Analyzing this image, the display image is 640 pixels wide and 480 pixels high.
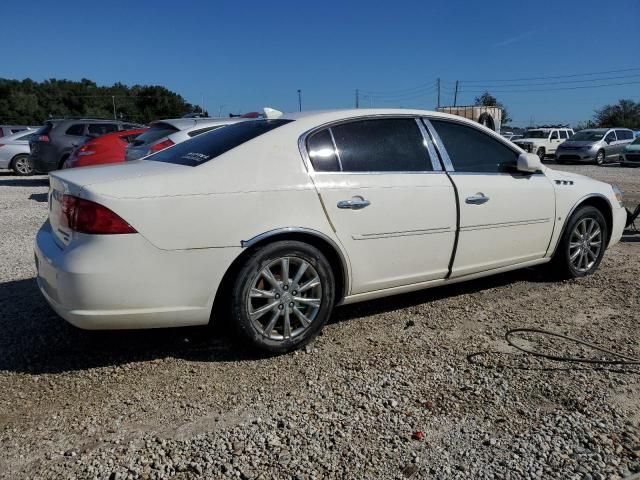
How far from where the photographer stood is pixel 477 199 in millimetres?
4180

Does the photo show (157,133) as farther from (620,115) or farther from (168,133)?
(620,115)

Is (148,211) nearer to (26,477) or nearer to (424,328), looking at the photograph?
(26,477)

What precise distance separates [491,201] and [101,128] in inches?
499

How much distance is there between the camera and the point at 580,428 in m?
2.68

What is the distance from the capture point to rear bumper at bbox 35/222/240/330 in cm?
294

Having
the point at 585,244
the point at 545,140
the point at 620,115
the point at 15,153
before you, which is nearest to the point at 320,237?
the point at 585,244

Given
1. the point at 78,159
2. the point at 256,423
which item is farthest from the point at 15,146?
the point at 256,423

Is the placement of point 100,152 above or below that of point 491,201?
above

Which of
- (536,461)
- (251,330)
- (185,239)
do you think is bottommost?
(536,461)

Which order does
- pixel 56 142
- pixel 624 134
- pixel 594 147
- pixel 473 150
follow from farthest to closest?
pixel 624 134
pixel 594 147
pixel 56 142
pixel 473 150

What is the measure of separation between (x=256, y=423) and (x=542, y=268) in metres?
3.78

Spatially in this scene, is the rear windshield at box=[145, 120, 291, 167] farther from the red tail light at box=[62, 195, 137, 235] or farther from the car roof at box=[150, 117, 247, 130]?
the car roof at box=[150, 117, 247, 130]

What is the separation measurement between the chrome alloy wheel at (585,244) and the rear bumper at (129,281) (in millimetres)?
3391

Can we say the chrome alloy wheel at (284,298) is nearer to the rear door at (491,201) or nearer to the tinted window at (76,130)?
the rear door at (491,201)
